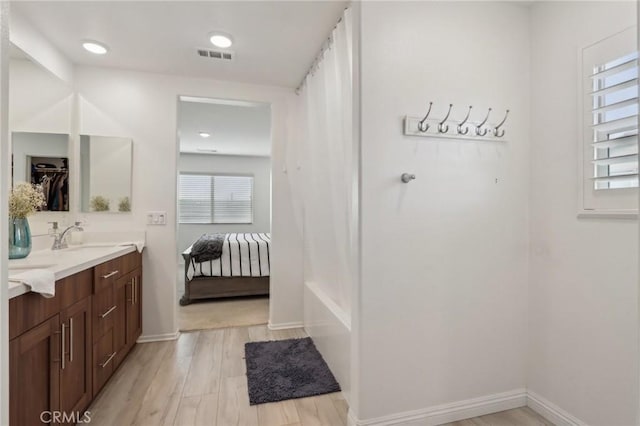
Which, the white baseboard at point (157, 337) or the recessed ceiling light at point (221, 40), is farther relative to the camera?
the white baseboard at point (157, 337)

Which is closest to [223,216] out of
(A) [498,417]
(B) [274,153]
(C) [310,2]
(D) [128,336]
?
(B) [274,153]

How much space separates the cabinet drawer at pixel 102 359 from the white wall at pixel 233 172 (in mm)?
4663

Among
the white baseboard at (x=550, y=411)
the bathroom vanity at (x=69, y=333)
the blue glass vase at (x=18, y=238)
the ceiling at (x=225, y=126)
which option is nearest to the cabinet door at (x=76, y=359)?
the bathroom vanity at (x=69, y=333)

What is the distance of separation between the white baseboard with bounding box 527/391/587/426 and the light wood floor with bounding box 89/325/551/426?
0.04m

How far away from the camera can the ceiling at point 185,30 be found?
1.82m

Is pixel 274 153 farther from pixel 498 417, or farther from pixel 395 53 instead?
pixel 498 417

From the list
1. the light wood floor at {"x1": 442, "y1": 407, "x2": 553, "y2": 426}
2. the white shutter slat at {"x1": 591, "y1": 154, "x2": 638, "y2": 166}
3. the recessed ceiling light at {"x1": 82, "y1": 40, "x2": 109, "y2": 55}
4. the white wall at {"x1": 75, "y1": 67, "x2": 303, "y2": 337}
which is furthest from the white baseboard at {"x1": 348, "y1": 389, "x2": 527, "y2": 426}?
the recessed ceiling light at {"x1": 82, "y1": 40, "x2": 109, "y2": 55}

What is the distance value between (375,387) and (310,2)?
213cm

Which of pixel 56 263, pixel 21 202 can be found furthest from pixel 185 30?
pixel 56 263

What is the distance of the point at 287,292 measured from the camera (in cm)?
303

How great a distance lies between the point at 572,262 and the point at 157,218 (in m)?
2.97

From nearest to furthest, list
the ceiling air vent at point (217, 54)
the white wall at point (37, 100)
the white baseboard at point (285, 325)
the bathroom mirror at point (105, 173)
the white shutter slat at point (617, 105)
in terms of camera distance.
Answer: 1. the white shutter slat at point (617, 105)
2. the white wall at point (37, 100)
3. the ceiling air vent at point (217, 54)
4. the bathroom mirror at point (105, 173)
5. the white baseboard at point (285, 325)

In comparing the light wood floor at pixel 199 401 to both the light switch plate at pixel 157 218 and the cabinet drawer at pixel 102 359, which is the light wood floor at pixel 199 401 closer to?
the cabinet drawer at pixel 102 359

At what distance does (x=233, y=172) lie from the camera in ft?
22.7
